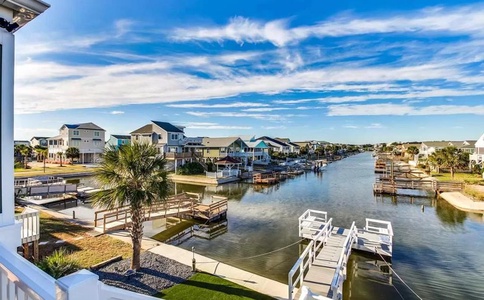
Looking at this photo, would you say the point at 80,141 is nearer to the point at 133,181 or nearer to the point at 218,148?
the point at 218,148

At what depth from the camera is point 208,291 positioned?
849 centimetres

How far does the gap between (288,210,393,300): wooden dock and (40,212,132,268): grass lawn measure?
693 centimetres

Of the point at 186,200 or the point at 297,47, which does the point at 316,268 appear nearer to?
the point at 186,200

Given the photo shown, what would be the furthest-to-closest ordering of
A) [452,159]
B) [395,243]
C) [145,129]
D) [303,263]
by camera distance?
1. [145,129]
2. [452,159]
3. [395,243]
4. [303,263]

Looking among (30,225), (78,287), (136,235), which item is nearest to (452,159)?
(136,235)

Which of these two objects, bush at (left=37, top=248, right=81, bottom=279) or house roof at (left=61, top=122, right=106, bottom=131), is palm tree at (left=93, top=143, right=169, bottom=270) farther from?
house roof at (left=61, top=122, right=106, bottom=131)

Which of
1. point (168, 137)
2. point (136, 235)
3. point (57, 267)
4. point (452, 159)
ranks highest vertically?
point (168, 137)

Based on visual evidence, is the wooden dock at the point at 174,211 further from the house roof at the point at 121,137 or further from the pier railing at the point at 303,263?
the house roof at the point at 121,137

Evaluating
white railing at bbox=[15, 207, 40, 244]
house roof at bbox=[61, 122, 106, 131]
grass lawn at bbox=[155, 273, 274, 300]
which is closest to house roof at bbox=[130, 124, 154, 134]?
house roof at bbox=[61, 122, 106, 131]

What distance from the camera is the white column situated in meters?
2.86

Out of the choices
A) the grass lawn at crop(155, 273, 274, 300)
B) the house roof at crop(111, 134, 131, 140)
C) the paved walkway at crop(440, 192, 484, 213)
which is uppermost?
the house roof at crop(111, 134, 131, 140)

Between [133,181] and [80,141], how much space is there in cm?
Answer: 5271

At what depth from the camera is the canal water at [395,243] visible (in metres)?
10.3

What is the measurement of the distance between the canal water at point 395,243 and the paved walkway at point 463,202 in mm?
690
